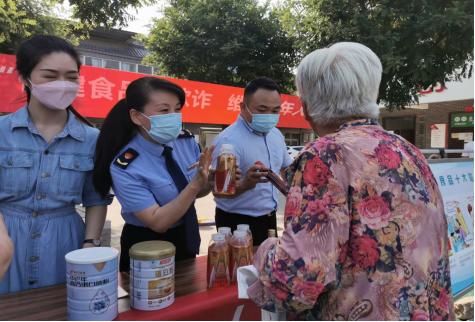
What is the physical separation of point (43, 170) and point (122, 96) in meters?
6.67

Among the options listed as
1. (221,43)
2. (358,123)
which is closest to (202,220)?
(358,123)

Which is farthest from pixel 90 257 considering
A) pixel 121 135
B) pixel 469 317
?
pixel 469 317

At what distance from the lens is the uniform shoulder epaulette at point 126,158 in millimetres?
1520

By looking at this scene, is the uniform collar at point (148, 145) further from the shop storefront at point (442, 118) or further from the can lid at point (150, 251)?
the shop storefront at point (442, 118)

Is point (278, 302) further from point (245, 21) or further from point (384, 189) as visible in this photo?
point (245, 21)

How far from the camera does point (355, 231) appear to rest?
3.10 ft

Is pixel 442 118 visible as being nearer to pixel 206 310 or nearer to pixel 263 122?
pixel 263 122

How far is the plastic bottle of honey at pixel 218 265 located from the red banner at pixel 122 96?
4799 mm

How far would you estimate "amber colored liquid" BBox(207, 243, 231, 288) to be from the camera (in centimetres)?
142

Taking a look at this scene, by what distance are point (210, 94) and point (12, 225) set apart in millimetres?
7977

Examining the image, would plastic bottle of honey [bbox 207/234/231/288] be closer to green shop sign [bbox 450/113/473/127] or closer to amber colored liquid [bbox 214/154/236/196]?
amber colored liquid [bbox 214/154/236/196]

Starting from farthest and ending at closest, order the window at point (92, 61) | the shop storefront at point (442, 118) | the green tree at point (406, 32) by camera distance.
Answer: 1. the window at point (92, 61)
2. the shop storefront at point (442, 118)
3. the green tree at point (406, 32)

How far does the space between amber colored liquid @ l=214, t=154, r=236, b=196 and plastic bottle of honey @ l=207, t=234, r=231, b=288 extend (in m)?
0.23

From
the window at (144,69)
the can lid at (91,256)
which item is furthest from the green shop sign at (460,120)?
the can lid at (91,256)
